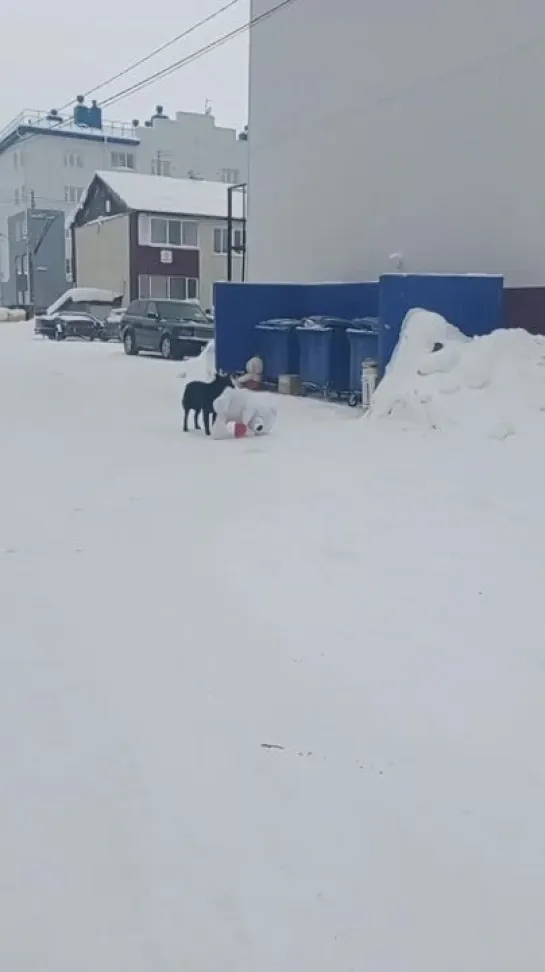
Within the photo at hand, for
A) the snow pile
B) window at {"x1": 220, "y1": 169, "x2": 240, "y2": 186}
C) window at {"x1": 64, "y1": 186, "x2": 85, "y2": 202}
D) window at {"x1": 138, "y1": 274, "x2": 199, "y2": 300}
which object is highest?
window at {"x1": 220, "y1": 169, "x2": 240, "y2": 186}

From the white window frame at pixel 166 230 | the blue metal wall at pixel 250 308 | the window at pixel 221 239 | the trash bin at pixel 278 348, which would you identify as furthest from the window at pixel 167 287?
the trash bin at pixel 278 348

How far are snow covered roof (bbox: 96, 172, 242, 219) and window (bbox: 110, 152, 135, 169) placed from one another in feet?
63.6

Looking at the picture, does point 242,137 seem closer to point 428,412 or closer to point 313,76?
point 313,76

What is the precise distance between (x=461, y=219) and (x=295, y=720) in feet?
34.3

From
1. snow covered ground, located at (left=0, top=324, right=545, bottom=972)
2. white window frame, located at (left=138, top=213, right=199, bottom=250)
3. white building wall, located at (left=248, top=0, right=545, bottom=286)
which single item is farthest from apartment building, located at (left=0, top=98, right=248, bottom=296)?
snow covered ground, located at (left=0, top=324, right=545, bottom=972)

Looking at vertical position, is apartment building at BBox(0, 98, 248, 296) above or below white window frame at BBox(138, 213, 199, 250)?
above

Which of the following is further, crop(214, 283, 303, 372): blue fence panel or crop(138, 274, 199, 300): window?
crop(138, 274, 199, 300): window

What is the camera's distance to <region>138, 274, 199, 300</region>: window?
38.0 m

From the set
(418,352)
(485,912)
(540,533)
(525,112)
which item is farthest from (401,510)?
(525,112)

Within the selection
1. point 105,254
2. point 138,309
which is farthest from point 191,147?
point 138,309

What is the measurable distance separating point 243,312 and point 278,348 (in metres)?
1.06

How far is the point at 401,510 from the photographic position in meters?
6.03

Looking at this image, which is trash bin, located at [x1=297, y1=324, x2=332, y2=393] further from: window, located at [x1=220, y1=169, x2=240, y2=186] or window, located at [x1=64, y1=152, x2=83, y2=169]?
window, located at [x1=220, y1=169, x2=240, y2=186]

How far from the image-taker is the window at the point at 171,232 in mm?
37456
